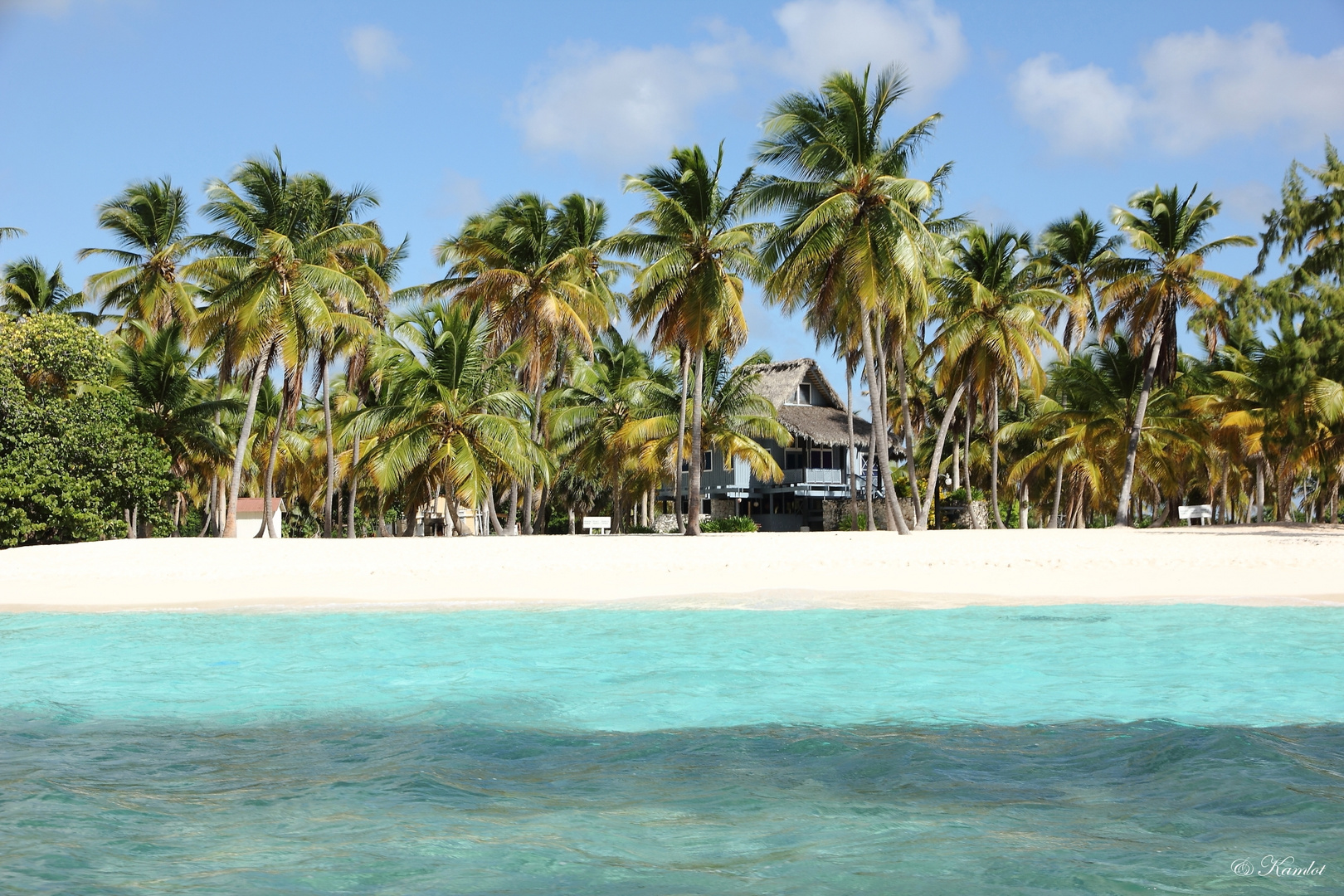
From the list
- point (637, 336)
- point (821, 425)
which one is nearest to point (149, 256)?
point (637, 336)

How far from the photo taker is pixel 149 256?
106ft

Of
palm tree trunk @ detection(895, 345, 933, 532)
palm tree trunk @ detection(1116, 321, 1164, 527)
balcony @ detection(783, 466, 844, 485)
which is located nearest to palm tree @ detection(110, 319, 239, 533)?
palm tree trunk @ detection(895, 345, 933, 532)

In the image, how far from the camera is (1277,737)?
6.89 meters

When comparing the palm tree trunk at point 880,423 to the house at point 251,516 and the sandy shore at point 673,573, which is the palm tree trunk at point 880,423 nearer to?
the sandy shore at point 673,573

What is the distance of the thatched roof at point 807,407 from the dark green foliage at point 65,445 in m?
23.3

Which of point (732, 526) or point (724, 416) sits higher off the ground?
point (724, 416)

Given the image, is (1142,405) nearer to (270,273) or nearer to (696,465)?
(696,465)

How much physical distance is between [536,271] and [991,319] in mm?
12945

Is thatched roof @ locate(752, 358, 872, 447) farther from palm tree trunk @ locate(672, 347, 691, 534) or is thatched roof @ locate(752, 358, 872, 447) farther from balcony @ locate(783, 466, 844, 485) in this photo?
palm tree trunk @ locate(672, 347, 691, 534)

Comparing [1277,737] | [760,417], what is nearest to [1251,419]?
[760,417]

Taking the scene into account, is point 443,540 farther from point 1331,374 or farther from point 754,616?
point 1331,374

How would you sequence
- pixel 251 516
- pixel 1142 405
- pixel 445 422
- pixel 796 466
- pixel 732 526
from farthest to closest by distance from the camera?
pixel 251 516
pixel 796 466
pixel 732 526
pixel 1142 405
pixel 445 422

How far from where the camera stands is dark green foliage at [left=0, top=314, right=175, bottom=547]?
23.8 m

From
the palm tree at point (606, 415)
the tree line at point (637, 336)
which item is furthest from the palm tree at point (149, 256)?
the palm tree at point (606, 415)
